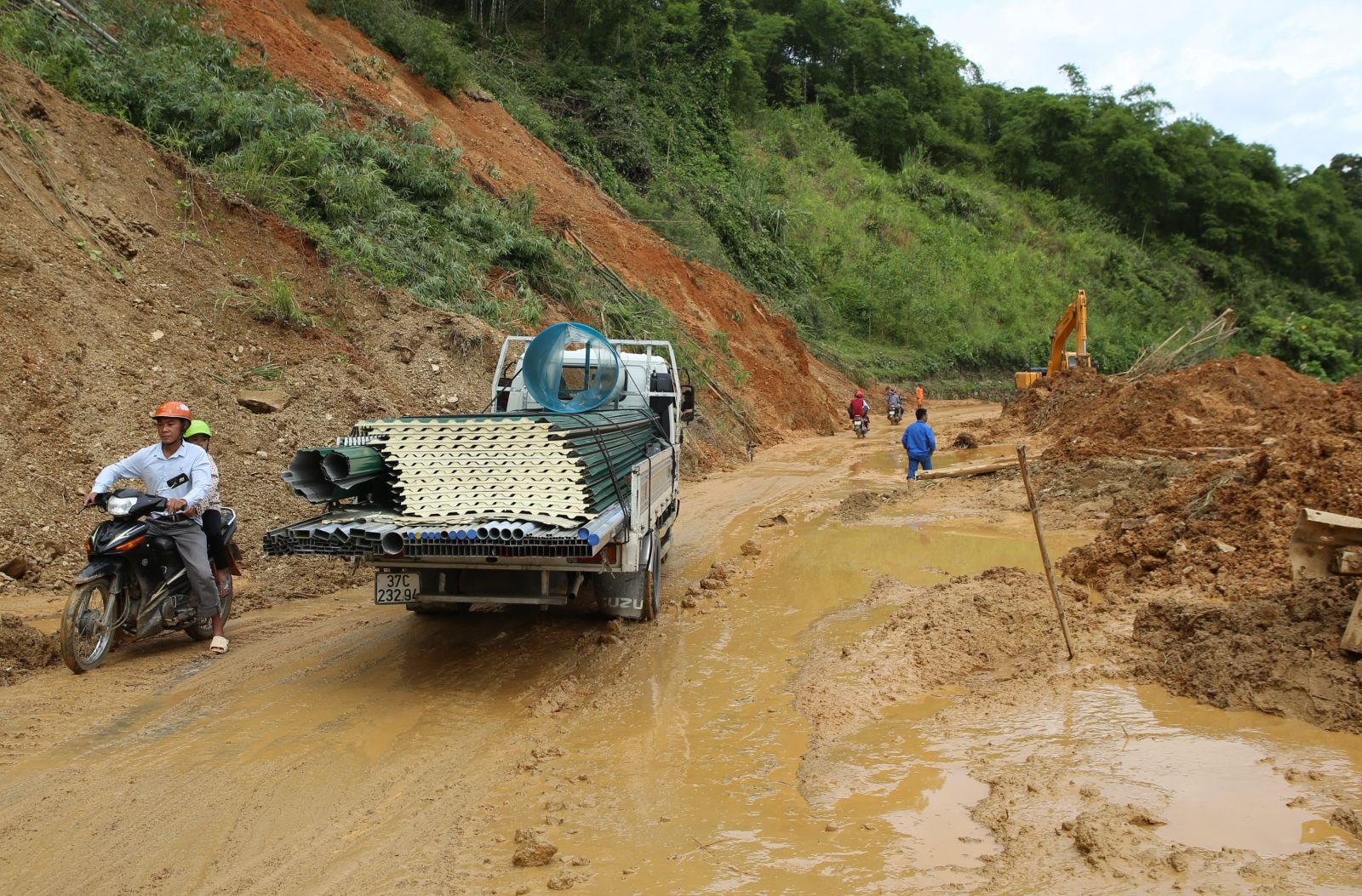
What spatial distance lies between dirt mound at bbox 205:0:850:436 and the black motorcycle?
13.9 meters

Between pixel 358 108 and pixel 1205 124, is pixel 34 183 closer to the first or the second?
pixel 358 108

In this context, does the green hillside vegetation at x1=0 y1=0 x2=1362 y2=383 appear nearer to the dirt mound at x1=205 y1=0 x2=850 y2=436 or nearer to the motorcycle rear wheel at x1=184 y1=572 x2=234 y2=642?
the dirt mound at x1=205 y1=0 x2=850 y2=436

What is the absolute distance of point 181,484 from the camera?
608cm

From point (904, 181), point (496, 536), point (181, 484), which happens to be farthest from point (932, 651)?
point (904, 181)

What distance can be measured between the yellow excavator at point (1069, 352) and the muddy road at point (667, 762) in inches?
743

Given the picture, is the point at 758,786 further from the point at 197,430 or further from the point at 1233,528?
the point at 1233,528

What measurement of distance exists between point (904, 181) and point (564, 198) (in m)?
33.9

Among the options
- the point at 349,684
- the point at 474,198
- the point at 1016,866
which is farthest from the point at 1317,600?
the point at 474,198

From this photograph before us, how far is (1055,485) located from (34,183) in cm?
1328

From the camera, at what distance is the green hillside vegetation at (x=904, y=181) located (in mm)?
33188

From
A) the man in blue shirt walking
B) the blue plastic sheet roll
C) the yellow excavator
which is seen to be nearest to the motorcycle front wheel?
the blue plastic sheet roll

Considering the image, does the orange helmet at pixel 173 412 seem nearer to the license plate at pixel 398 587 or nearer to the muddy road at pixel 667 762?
the muddy road at pixel 667 762

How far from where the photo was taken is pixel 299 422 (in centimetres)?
1016

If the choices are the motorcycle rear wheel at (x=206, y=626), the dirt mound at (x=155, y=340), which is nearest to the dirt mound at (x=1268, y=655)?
the motorcycle rear wheel at (x=206, y=626)
